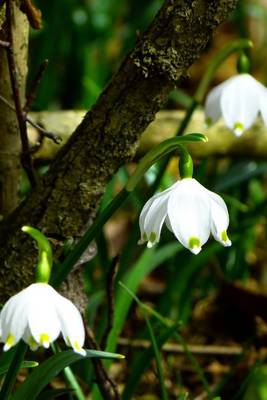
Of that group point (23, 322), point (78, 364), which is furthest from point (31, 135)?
point (23, 322)

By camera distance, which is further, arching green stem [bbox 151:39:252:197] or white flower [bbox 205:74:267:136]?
arching green stem [bbox 151:39:252:197]

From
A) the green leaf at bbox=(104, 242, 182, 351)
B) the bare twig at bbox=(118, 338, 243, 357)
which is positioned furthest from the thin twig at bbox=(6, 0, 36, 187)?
the bare twig at bbox=(118, 338, 243, 357)

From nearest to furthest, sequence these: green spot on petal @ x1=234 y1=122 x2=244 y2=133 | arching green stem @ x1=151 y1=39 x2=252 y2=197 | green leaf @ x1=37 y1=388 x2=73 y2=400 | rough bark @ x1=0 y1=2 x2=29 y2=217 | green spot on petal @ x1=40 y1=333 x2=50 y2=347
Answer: green spot on petal @ x1=40 y1=333 x2=50 y2=347 < green leaf @ x1=37 y1=388 x2=73 y2=400 < rough bark @ x1=0 y1=2 x2=29 y2=217 < green spot on petal @ x1=234 y1=122 x2=244 y2=133 < arching green stem @ x1=151 y1=39 x2=252 y2=197

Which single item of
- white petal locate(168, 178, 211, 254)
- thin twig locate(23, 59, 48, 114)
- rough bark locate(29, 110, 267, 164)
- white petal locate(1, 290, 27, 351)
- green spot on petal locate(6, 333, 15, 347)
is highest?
thin twig locate(23, 59, 48, 114)

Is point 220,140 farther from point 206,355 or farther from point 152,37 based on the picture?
point 152,37

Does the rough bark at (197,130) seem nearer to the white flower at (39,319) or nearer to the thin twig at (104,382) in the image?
the thin twig at (104,382)

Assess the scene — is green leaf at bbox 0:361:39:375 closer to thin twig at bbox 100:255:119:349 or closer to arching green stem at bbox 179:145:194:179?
thin twig at bbox 100:255:119:349

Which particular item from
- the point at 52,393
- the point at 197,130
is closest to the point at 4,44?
the point at 52,393
